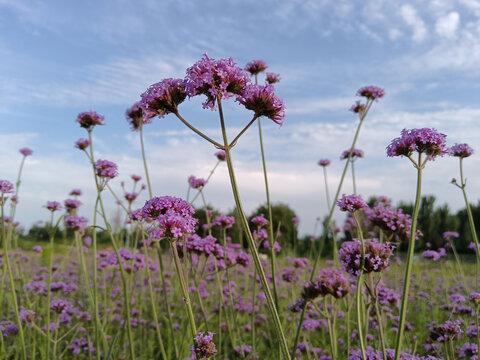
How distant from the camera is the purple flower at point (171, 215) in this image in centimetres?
168

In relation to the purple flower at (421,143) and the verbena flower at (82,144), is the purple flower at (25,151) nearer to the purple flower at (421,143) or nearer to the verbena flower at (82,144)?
the verbena flower at (82,144)

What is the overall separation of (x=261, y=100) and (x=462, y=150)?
228 centimetres

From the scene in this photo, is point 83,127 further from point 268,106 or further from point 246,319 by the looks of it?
point 246,319

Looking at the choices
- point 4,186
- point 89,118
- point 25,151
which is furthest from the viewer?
point 25,151

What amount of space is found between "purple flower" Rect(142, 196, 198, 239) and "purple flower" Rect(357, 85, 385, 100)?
2.93m

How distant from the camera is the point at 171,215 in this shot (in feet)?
5.53

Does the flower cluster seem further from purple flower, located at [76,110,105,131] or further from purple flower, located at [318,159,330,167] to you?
purple flower, located at [318,159,330,167]

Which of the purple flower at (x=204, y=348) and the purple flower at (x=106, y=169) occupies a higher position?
the purple flower at (x=106, y=169)

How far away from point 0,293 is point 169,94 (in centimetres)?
378

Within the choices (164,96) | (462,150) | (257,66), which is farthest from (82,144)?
(462,150)

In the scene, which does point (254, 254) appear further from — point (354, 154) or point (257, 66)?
point (354, 154)

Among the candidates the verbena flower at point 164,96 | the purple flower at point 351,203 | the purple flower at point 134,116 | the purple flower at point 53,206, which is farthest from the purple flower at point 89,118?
the purple flower at point 351,203

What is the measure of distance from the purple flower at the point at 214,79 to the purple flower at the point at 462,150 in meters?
2.28

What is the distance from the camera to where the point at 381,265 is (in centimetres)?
209
